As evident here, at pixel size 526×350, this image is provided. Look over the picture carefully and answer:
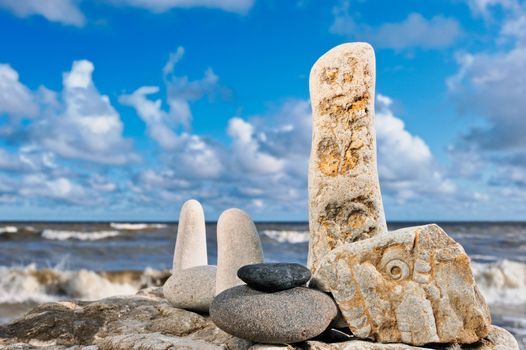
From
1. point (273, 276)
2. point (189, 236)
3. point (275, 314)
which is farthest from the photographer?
point (189, 236)

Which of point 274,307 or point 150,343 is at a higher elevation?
point 274,307

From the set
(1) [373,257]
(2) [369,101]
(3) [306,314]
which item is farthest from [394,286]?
(2) [369,101]

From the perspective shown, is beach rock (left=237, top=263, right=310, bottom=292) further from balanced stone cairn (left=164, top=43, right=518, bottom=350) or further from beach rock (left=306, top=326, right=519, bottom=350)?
beach rock (left=306, top=326, right=519, bottom=350)

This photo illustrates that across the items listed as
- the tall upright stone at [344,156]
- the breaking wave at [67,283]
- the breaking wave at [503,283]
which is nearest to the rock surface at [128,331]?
the tall upright stone at [344,156]

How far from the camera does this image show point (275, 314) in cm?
498

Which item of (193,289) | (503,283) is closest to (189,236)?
(193,289)

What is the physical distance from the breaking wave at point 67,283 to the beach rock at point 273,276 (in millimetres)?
10707

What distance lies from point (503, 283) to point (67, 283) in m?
14.1

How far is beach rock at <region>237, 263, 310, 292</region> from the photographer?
207 inches

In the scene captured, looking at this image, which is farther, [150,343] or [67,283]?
[67,283]

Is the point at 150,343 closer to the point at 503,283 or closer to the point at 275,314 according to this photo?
the point at 275,314

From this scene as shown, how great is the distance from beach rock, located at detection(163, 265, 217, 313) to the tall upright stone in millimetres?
1443

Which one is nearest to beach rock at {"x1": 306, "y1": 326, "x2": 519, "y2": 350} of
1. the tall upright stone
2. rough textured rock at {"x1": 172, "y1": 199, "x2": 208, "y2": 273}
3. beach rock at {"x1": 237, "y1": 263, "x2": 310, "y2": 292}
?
beach rock at {"x1": 237, "y1": 263, "x2": 310, "y2": 292}

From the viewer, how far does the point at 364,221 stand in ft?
20.8
